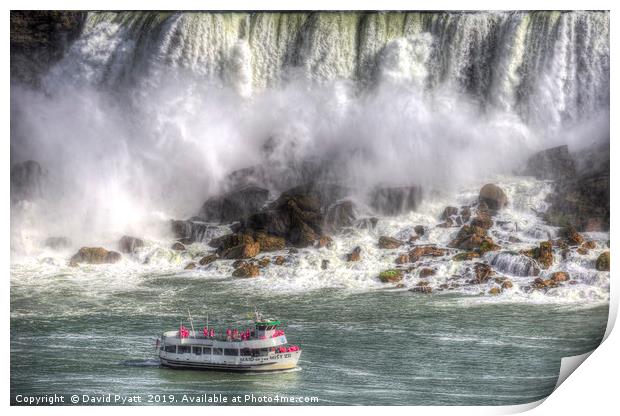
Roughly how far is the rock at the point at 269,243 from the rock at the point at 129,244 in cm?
122

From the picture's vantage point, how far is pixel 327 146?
1166 centimetres

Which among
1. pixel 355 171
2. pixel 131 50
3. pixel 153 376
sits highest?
pixel 131 50

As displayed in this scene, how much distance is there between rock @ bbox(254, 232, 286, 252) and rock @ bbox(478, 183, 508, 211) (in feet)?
6.81

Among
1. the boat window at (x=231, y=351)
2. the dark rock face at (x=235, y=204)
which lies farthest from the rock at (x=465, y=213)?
the boat window at (x=231, y=351)

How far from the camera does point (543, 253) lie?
11.4 meters

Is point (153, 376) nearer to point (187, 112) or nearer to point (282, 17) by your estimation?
point (187, 112)

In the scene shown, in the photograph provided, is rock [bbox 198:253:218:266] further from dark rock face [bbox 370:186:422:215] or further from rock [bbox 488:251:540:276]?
rock [bbox 488:251:540:276]

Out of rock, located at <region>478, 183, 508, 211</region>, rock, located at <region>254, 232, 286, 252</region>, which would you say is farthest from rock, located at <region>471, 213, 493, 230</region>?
rock, located at <region>254, 232, 286, 252</region>

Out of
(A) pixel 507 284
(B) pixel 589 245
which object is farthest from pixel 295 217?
(B) pixel 589 245

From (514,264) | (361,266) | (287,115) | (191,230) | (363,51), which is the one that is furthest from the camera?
(191,230)

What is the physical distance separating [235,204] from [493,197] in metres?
2.65

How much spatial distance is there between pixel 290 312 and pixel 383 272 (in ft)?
3.41

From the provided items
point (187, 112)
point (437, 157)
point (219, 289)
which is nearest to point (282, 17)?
point (187, 112)

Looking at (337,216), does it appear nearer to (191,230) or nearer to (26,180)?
(191,230)
